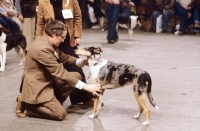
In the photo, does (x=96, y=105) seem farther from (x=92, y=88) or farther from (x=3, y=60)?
(x=3, y=60)

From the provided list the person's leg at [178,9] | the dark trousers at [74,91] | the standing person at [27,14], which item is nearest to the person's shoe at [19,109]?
the dark trousers at [74,91]

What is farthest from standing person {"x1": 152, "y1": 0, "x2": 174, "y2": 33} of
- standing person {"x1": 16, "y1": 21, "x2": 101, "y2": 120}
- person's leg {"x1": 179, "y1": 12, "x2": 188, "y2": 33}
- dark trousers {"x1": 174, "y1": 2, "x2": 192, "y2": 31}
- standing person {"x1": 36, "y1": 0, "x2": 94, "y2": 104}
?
standing person {"x1": 16, "y1": 21, "x2": 101, "y2": 120}

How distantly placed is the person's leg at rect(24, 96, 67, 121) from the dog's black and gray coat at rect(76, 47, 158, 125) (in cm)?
35

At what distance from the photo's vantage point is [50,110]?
14.2 ft

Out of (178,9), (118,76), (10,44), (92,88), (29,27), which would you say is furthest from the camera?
(178,9)

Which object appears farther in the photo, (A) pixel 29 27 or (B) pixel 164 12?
(B) pixel 164 12

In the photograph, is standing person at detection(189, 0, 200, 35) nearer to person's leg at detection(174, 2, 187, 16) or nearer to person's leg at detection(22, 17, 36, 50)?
person's leg at detection(174, 2, 187, 16)

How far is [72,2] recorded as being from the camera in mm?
4949

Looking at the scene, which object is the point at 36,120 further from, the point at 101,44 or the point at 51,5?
the point at 101,44

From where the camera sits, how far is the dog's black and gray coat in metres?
4.12

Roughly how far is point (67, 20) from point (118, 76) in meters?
1.09

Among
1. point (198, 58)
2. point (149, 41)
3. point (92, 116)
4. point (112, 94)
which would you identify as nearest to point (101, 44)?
point (149, 41)

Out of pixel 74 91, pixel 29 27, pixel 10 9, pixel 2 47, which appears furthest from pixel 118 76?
pixel 29 27

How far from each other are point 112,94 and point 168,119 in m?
1.18
